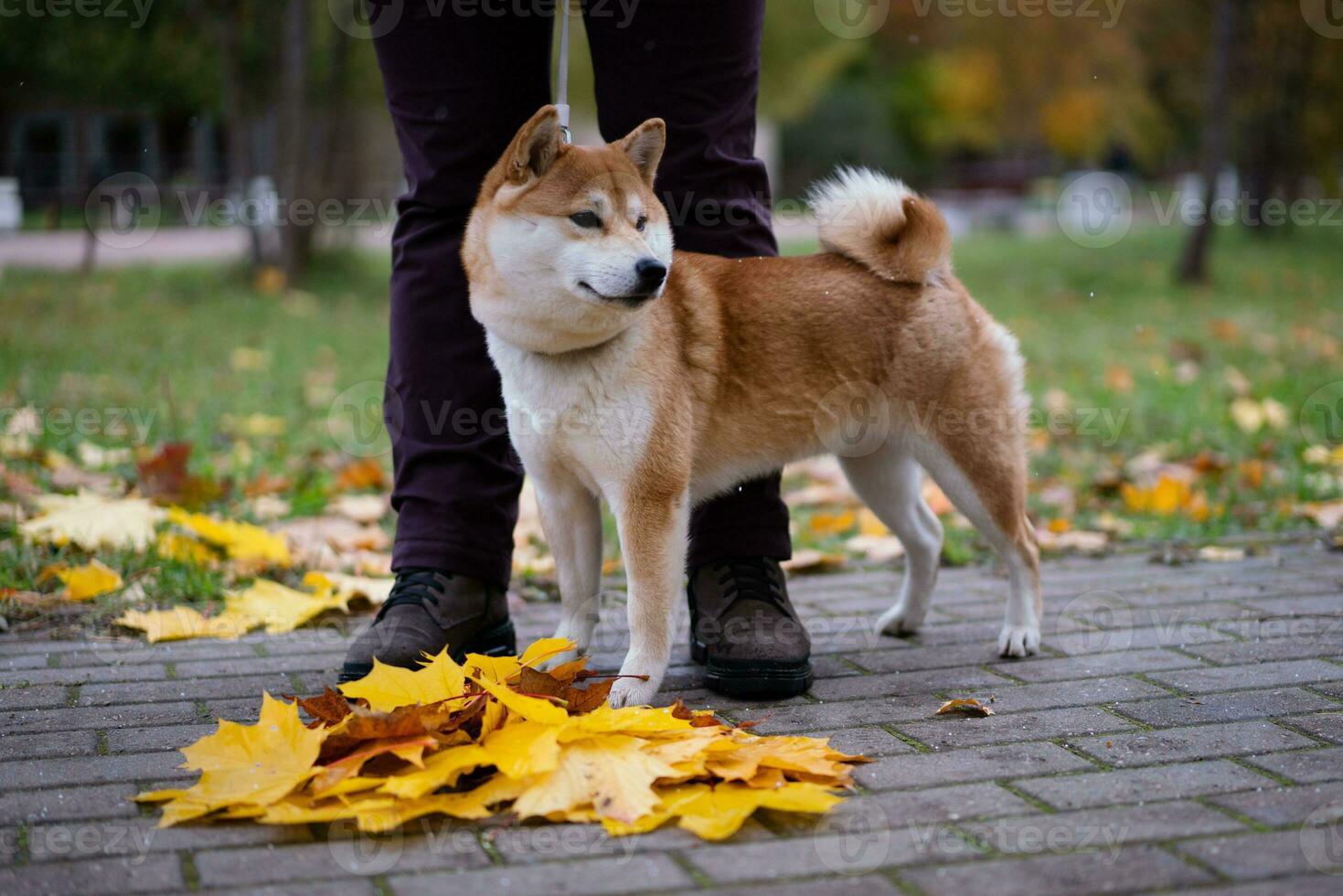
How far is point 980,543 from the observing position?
4.36 metres

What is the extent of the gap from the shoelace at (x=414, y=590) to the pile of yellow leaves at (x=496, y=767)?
1.91 feet

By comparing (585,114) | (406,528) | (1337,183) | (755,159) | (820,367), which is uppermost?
(585,114)

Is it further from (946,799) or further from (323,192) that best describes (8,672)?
(323,192)

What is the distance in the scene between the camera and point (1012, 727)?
249 cm

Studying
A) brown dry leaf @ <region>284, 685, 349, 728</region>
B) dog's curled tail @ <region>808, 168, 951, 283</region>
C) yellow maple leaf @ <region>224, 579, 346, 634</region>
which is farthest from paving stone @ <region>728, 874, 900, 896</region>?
yellow maple leaf @ <region>224, 579, 346, 634</region>

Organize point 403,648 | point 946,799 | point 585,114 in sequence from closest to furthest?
point 946,799 < point 403,648 < point 585,114

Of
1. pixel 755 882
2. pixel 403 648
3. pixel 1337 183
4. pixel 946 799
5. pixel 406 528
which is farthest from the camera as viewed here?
pixel 1337 183

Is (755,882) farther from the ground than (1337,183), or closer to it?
closer to it

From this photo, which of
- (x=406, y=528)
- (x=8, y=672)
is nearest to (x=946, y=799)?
(x=406, y=528)

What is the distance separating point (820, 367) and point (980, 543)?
1.54 m

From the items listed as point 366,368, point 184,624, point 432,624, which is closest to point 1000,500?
point 432,624

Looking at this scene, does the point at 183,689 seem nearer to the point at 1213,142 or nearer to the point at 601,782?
the point at 601,782

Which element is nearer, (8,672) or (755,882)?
(755,882)

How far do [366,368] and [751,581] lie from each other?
510 centimetres
